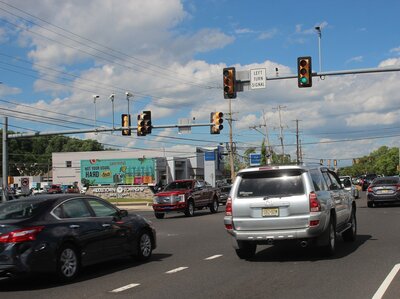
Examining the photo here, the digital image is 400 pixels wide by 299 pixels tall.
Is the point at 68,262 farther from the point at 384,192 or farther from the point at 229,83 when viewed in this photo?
the point at 384,192

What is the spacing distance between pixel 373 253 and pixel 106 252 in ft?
18.0

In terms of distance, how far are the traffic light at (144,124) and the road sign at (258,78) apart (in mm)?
10703

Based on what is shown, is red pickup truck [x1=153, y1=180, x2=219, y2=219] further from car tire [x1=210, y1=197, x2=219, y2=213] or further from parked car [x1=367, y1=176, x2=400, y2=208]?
parked car [x1=367, y1=176, x2=400, y2=208]

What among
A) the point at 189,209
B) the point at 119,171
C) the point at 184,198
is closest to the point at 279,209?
the point at 184,198

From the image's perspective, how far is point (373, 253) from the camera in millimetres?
11102

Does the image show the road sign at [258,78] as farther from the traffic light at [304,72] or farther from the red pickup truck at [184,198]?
the red pickup truck at [184,198]

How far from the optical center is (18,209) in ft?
29.8

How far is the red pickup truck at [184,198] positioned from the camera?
2611 centimetres

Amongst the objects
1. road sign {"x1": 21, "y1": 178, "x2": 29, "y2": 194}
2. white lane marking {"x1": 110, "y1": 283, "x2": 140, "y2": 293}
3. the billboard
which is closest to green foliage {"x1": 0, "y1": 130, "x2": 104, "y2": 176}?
the billboard

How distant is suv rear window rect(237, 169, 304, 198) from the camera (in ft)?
33.9

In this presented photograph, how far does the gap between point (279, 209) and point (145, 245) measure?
3.01 meters

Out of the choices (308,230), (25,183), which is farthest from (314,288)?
(25,183)

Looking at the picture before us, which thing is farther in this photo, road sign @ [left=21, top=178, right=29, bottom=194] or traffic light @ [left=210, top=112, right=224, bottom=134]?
road sign @ [left=21, top=178, right=29, bottom=194]

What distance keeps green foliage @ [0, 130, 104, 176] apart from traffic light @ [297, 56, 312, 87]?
121 m
